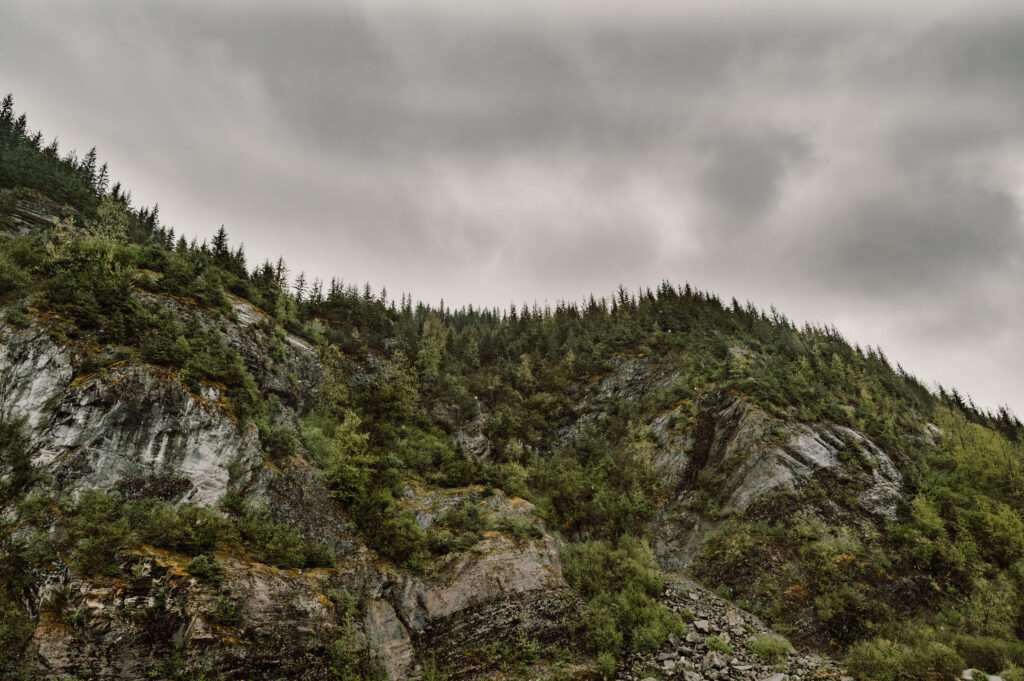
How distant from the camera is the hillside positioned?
15797 mm

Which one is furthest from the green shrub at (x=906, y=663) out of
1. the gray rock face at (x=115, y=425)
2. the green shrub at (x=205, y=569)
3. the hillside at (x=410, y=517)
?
the gray rock face at (x=115, y=425)

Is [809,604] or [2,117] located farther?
[2,117]

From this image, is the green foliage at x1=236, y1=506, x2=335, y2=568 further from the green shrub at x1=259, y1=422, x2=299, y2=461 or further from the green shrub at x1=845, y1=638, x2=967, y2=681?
the green shrub at x1=845, y1=638, x2=967, y2=681

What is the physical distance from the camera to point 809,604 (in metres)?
24.1

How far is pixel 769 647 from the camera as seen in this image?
20.4 meters

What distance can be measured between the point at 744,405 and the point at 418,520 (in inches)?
1081

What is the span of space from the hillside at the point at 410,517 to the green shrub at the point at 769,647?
108 mm

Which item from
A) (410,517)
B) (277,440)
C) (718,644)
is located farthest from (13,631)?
(718,644)

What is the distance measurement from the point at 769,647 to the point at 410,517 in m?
19.1

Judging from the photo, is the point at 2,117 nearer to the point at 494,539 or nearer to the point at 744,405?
the point at 494,539

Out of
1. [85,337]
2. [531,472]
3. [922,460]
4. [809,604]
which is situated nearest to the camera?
[85,337]

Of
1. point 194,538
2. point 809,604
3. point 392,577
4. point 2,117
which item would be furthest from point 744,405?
point 2,117

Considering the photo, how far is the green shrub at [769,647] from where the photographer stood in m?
20.0

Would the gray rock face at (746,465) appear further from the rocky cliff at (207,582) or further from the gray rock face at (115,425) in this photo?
the gray rock face at (115,425)
